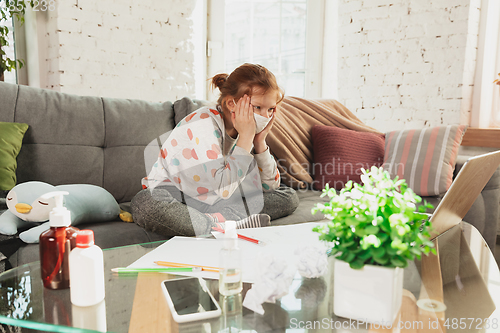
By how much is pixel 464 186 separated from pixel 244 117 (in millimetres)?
744

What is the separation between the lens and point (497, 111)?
7.82ft

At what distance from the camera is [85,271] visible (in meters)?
0.53

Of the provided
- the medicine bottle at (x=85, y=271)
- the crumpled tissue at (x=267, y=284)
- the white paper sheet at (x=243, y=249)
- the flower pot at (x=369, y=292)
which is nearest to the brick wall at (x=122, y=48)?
the white paper sheet at (x=243, y=249)

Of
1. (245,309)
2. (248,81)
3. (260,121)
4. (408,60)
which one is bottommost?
(245,309)

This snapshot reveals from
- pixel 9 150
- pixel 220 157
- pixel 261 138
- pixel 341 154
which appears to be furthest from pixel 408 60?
pixel 9 150

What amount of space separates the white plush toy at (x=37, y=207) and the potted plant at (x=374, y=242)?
76 centimetres

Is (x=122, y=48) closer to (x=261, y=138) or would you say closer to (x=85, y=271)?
(x=261, y=138)

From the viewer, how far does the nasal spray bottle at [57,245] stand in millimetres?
564

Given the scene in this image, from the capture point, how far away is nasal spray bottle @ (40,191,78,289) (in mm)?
564

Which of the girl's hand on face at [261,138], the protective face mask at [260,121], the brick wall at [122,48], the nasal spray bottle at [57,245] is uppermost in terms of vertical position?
the brick wall at [122,48]

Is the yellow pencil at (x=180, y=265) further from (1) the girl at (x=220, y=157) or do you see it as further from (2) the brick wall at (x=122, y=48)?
(2) the brick wall at (x=122, y=48)

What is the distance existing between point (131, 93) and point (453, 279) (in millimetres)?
2300

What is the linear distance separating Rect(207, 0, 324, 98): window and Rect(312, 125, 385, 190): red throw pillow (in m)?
1.32

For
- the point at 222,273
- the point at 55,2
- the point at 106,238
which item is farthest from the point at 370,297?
the point at 55,2
